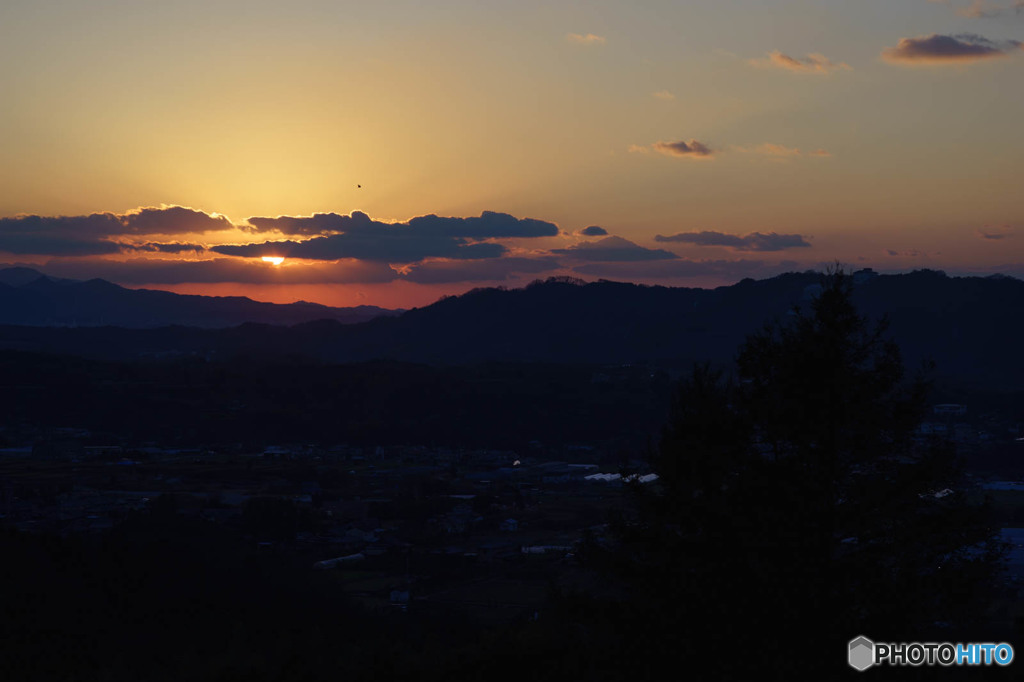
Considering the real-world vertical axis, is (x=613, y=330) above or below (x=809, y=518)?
below

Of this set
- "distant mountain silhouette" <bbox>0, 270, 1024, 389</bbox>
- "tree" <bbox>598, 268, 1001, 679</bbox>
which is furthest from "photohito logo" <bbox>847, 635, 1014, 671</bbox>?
"distant mountain silhouette" <bbox>0, 270, 1024, 389</bbox>

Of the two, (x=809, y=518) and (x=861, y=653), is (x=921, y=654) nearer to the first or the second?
(x=861, y=653)

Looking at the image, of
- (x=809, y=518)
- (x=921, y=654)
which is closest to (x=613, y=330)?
(x=809, y=518)

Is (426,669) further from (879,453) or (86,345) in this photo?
(86,345)

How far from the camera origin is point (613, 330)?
164000mm

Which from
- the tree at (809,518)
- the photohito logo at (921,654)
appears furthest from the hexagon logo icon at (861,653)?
the tree at (809,518)

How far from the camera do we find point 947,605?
40.9 ft

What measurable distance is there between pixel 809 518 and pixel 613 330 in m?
152

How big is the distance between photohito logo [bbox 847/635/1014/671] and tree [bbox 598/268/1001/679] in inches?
6.2

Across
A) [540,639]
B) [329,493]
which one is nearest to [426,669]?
[540,639]

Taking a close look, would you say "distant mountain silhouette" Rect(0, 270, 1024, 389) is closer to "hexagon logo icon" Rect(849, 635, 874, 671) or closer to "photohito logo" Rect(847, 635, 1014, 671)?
"photohito logo" Rect(847, 635, 1014, 671)

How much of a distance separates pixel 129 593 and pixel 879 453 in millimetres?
18915

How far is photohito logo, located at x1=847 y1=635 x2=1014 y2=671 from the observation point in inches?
458

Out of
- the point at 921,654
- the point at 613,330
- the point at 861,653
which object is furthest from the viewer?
the point at 613,330
